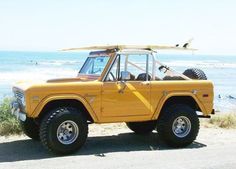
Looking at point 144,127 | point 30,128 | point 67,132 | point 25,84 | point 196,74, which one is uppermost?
point 196,74

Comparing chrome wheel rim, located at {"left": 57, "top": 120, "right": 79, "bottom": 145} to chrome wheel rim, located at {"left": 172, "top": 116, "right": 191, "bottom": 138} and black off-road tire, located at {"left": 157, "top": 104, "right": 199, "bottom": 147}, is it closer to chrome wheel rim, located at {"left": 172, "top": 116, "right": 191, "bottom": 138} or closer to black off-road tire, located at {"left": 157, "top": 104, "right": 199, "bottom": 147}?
black off-road tire, located at {"left": 157, "top": 104, "right": 199, "bottom": 147}

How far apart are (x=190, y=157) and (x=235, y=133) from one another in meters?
3.49

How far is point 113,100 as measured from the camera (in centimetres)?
980

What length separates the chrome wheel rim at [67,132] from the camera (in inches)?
369

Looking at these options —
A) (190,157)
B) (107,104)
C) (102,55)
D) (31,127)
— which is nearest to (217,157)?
(190,157)

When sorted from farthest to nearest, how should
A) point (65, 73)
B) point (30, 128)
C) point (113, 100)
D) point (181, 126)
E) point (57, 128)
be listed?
point (65, 73) → point (181, 126) → point (30, 128) → point (113, 100) → point (57, 128)

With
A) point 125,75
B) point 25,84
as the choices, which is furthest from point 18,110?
point 125,75

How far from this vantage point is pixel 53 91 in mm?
9258

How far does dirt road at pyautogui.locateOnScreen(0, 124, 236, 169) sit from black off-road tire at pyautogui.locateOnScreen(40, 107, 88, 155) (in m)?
0.17

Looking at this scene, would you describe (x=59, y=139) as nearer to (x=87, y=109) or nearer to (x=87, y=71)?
(x=87, y=109)

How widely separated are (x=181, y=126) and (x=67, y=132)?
249 centimetres

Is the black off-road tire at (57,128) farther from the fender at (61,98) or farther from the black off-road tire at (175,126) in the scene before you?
the black off-road tire at (175,126)

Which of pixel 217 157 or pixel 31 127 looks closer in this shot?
pixel 217 157

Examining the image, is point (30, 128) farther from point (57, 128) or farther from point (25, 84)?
point (57, 128)
